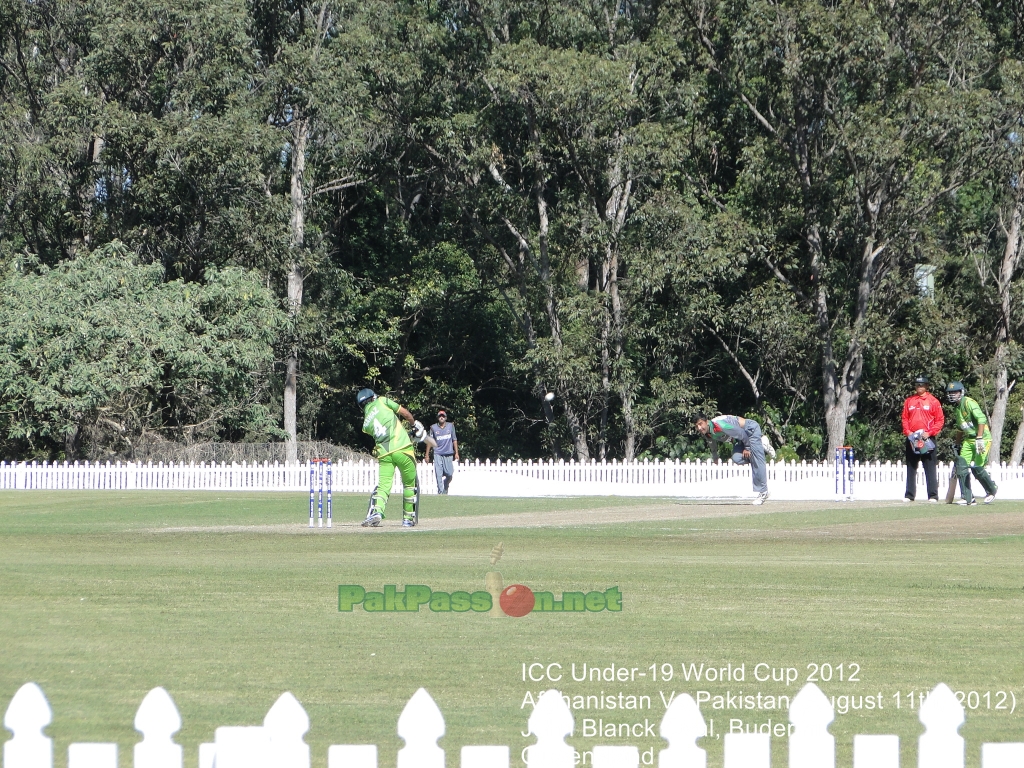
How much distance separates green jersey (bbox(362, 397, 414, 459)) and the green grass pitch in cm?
106

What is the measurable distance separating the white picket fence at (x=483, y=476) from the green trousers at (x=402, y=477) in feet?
57.8

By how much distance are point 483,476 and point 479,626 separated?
27.8m

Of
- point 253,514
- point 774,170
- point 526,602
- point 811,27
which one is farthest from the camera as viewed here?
point 774,170

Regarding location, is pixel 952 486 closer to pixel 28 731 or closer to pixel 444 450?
pixel 444 450

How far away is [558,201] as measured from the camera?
4544 cm

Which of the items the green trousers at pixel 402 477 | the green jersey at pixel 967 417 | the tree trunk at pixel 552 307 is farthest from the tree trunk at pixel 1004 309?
the green trousers at pixel 402 477

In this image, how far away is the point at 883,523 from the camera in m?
19.2

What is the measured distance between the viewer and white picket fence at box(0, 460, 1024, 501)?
3631cm

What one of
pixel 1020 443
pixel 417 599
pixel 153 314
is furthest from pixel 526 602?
pixel 1020 443

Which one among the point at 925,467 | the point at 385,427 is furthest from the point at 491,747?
the point at 925,467

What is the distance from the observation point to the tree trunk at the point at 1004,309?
1716 inches

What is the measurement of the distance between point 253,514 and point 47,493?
12743mm

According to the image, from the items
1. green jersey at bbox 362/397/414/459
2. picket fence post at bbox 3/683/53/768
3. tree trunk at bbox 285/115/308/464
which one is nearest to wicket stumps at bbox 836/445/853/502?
green jersey at bbox 362/397/414/459

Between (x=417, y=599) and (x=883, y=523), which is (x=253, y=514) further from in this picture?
(x=417, y=599)
